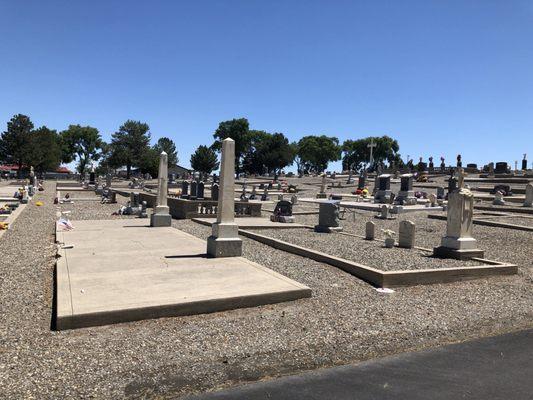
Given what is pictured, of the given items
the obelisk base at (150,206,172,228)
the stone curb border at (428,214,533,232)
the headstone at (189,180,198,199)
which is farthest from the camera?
the headstone at (189,180,198,199)

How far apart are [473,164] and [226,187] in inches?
2757

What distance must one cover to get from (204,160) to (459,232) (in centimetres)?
10064

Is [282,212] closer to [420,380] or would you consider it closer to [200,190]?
[200,190]

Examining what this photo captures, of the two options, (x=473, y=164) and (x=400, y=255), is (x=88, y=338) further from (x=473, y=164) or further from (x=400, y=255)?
(x=473, y=164)

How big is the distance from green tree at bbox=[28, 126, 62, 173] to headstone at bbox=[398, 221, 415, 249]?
82.4 meters

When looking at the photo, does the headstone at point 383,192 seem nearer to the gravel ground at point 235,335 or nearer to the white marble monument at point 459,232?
the white marble monument at point 459,232

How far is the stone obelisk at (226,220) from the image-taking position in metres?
9.34

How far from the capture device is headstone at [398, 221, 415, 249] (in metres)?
11.6

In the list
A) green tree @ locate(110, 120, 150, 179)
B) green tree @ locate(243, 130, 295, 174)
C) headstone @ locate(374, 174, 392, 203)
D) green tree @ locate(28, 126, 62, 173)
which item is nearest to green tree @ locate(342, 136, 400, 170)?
green tree @ locate(243, 130, 295, 174)

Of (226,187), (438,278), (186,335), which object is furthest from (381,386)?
(226,187)

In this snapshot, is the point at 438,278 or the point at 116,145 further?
the point at 116,145

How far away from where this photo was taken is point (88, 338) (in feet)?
16.5

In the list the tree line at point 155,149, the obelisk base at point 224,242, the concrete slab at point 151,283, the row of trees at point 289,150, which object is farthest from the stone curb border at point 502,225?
the row of trees at point 289,150

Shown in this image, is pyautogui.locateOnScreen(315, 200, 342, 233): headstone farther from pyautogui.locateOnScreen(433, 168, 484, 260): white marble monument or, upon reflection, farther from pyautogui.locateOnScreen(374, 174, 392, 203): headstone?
pyautogui.locateOnScreen(374, 174, 392, 203): headstone
